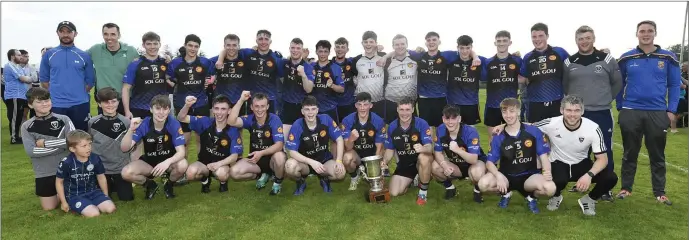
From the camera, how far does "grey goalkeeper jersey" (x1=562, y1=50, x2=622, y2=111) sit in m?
5.72

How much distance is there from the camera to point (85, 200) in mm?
4996

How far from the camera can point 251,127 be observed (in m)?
6.05

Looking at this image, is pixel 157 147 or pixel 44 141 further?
pixel 157 147

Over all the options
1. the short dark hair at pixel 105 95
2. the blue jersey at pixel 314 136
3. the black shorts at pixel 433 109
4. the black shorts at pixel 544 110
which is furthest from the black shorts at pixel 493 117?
the short dark hair at pixel 105 95

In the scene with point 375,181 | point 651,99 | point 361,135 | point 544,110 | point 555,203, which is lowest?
point 555,203

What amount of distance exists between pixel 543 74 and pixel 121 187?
5.81 meters

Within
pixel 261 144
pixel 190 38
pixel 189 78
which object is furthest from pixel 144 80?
pixel 261 144

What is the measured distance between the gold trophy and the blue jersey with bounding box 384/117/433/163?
0.53 metres

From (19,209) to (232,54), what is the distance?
137 inches

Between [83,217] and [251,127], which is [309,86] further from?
[83,217]

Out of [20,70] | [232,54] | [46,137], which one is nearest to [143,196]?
[46,137]

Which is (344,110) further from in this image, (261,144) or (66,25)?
(66,25)

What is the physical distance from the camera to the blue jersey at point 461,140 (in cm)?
545

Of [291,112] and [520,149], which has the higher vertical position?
[291,112]
